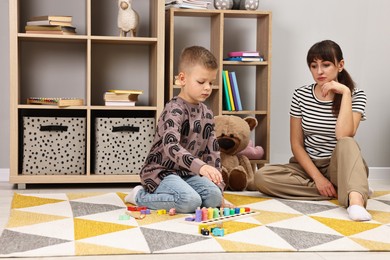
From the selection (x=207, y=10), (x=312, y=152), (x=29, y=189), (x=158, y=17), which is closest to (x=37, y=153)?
(x=29, y=189)

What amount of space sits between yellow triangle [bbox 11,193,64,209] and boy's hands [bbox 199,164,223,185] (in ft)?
2.62

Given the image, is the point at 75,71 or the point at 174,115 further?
the point at 75,71

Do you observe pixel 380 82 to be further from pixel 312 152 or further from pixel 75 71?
pixel 75 71

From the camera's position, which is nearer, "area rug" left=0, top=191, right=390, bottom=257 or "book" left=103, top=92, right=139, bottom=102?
"area rug" left=0, top=191, right=390, bottom=257

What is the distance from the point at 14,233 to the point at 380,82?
256 centimetres

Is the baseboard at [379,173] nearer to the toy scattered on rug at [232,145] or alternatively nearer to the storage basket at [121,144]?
the toy scattered on rug at [232,145]

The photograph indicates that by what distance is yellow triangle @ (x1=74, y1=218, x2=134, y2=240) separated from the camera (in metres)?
2.05

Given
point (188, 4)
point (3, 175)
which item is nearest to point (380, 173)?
point (188, 4)

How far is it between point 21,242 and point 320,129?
146 cm

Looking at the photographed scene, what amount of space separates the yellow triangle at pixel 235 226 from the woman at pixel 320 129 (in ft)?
1.89

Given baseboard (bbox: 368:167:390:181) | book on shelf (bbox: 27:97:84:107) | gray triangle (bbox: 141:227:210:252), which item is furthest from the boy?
baseboard (bbox: 368:167:390:181)

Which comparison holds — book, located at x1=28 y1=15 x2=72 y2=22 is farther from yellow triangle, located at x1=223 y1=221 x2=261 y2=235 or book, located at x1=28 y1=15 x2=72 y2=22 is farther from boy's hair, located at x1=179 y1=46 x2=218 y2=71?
yellow triangle, located at x1=223 y1=221 x2=261 y2=235

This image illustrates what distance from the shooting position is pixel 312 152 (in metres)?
2.92

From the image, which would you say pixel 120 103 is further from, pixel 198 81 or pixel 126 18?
pixel 198 81
